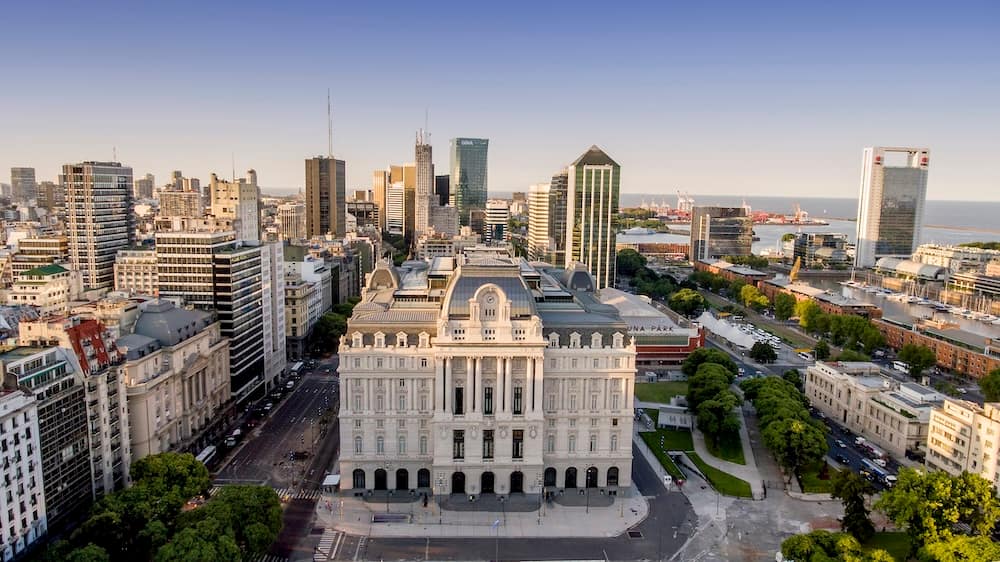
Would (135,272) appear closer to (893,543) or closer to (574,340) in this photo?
(574,340)

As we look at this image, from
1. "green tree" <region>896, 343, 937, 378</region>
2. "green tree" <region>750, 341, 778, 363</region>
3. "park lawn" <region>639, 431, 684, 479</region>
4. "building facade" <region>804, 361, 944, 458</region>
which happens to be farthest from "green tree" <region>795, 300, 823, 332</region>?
"park lawn" <region>639, 431, 684, 479</region>

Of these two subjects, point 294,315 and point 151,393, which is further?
point 294,315

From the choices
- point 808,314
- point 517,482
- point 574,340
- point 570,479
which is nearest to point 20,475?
point 517,482

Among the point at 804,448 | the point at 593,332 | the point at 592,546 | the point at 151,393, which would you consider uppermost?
the point at 593,332

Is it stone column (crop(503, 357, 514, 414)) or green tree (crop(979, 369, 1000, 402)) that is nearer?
stone column (crop(503, 357, 514, 414))

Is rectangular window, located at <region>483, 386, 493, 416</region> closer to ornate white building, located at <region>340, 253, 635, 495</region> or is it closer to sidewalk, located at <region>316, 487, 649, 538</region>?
ornate white building, located at <region>340, 253, 635, 495</region>

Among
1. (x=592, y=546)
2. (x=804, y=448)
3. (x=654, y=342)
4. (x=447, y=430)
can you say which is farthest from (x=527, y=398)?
(x=654, y=342)

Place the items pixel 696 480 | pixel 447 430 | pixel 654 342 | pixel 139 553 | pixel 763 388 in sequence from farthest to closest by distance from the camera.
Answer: pixel 654 342
pixel 763 388
pixel 696 480
pixel 447 430
pixel 139 553

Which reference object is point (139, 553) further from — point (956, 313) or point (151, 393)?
point (956, 313)
